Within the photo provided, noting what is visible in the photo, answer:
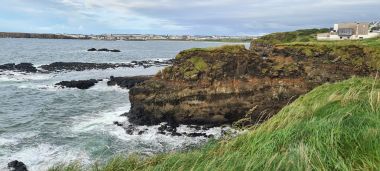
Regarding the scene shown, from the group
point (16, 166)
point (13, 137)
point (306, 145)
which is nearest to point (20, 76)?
point (13, 137)

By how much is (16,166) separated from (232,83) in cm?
1218

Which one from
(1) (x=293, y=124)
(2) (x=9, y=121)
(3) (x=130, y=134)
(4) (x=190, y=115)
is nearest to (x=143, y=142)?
(3) (x=130, y=134)

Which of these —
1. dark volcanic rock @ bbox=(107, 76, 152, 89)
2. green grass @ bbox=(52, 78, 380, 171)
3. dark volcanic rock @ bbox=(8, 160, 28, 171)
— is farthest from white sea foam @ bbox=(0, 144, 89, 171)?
dark volcanic rock @ bbox=(107, 76, 152, 89)

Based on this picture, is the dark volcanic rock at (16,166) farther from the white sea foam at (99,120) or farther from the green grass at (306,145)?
the green grass at (306,145)

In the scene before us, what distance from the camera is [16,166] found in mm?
15930

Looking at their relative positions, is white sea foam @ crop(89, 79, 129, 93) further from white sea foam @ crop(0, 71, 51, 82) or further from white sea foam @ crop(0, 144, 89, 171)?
white sea foam @ crop(0, 144, 89, 171)

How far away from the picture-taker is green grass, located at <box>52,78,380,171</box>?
5020 mm

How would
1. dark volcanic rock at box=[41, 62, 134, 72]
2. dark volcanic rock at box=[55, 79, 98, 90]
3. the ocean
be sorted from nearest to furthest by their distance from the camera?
the ocean
dark volcanic rock at box=[55, 79, 98, 90]
dark volcanic rock at box=[41, 62, 134, 72]

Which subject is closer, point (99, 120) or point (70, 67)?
point (99, 120)

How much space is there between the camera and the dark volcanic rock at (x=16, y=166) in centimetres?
1572

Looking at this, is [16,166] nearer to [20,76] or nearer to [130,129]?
[130,129]

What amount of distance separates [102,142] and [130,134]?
6.24 ft

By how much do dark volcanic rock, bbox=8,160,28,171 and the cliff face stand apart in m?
8.50

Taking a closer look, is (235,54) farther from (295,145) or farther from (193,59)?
(295,145)
